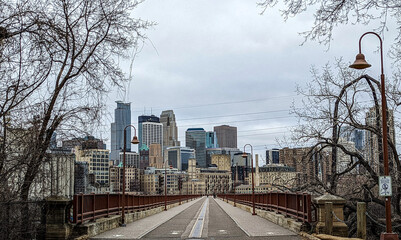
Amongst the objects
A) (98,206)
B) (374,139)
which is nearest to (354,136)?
(374,139)

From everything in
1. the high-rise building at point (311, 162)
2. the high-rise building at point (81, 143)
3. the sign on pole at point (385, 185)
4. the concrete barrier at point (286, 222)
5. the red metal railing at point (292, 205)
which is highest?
the high-rise building at point (81, 143)

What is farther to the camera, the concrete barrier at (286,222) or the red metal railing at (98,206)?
the concrete barrier at (286,222)

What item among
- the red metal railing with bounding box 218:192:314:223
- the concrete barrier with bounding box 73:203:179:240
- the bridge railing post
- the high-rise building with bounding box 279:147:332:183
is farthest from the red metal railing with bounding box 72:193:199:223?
the high-rise building with bounding box 279:147:332:183

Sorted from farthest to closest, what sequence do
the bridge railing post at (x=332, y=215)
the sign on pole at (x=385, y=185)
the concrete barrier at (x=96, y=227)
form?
the concrete barrier at (x=96, y=227) → the bridge railing post at (x=332, y=215) → the sign on pole at (x=385, y=185)

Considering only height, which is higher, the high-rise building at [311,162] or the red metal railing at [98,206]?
the high-rise building at [311,162]

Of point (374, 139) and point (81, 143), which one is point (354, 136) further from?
point (81, 143)

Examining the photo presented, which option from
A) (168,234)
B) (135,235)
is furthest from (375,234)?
(135,235)

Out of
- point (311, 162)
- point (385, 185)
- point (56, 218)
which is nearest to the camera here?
point (385, 185)

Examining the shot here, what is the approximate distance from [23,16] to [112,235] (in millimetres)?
9489

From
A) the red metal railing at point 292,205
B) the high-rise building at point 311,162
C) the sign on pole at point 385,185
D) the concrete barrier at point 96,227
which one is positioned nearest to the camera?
the sign on pole at point 385,185

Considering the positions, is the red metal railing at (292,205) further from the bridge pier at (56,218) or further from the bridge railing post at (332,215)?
the bridge pier at (56,218)

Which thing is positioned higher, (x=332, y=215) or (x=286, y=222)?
(x=332, y=215)

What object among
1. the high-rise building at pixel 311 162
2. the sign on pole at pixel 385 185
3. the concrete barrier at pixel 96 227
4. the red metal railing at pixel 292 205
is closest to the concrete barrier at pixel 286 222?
the red metal railing at pixel 292 205

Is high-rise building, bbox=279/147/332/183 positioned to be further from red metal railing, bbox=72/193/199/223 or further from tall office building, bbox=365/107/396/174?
red metal railing, bbox=72/193/199/223
